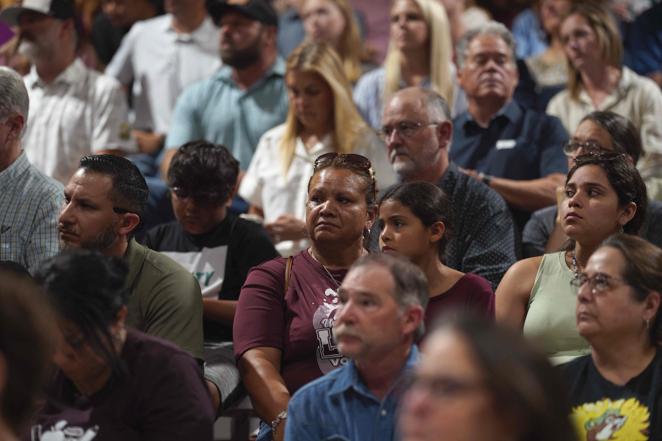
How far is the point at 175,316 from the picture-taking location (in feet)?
12.3

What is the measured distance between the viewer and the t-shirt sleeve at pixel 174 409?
305cm

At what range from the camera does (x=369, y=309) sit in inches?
122

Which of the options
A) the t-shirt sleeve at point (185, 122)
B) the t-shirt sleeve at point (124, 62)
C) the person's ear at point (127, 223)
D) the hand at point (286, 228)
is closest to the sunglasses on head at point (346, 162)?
the person's ear at point (127, 223)

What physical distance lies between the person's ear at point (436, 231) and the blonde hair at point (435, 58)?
204 centimetres

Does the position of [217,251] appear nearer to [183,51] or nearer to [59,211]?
[59,211]

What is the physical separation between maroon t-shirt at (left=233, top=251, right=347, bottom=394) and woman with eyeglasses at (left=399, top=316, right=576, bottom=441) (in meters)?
1.72

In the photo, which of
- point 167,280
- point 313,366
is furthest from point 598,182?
point 167,280

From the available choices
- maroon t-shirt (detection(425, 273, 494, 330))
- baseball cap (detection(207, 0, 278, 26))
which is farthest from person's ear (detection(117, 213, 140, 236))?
baseball cap (detection(207, 0, 278, 26))

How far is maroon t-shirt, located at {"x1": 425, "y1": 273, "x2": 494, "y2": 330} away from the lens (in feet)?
12.3

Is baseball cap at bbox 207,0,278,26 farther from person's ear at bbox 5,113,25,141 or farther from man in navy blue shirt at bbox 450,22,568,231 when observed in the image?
person's ear at bbox 5,113,25,141

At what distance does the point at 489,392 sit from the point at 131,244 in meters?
2.13

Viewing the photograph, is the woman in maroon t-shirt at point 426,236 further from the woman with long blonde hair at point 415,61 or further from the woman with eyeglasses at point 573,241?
the woman with long blonde hair at point 415,61

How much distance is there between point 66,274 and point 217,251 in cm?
149

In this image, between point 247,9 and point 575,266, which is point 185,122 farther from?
point 575,266
